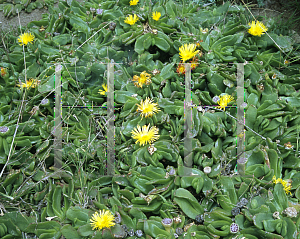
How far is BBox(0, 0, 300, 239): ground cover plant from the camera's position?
6.64 feet

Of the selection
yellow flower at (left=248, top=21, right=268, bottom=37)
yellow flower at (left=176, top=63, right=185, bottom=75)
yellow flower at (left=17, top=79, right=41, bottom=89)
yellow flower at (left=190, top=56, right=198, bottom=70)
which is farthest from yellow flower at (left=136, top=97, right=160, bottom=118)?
yellow flower at (left=248, top=21, right=268, bottom=37)

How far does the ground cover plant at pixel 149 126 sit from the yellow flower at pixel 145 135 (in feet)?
0.04

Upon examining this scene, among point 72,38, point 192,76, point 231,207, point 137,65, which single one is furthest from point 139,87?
point 231,207

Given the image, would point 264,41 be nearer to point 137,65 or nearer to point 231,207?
point 137,65

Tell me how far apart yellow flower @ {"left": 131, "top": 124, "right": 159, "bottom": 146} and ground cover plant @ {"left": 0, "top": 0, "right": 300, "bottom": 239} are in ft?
0.04

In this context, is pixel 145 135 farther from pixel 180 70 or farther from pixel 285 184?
pixel 285 184

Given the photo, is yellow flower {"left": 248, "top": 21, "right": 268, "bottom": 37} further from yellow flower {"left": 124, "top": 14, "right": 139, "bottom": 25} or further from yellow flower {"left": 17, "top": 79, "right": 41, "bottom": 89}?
yellow flower {"left": 17, "top": 79, "right": 41, "bottom": 89}

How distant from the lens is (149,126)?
95.6 inches

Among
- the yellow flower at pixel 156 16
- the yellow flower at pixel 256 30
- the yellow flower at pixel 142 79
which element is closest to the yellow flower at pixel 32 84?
the yellow flower at pixel 142 79

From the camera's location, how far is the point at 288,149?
2342mm

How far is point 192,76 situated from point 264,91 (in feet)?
2.18

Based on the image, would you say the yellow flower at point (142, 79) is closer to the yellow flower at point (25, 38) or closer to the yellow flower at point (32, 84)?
the yellow flower at point (32, 84)

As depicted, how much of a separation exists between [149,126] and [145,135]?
0.17 meters

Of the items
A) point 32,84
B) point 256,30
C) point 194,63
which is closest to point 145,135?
point 194,63
